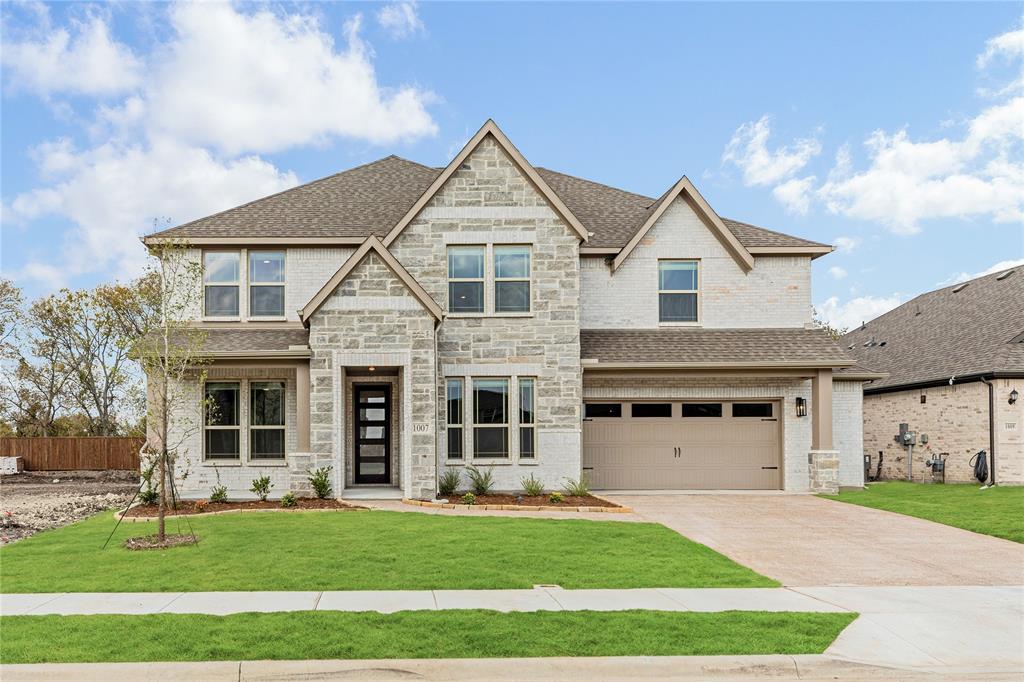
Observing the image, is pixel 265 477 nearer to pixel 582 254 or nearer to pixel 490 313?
pixel 490 313

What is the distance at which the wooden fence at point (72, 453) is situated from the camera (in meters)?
34.1

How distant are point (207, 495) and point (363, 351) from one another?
18.1 ft

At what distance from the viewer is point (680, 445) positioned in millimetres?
21281

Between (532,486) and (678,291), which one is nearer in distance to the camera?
(532,486)

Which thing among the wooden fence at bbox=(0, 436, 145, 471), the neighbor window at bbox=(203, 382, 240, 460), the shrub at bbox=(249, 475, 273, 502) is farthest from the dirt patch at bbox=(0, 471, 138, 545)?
the shrub at bbox=(249, 475, 273, 502)

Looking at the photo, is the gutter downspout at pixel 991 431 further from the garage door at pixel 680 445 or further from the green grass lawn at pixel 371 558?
the green grass lawn at pixel 371 558

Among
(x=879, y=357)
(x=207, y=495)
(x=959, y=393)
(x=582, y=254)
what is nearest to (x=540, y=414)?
(x=582, y=254)

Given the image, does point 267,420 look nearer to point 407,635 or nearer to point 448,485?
point 448,485

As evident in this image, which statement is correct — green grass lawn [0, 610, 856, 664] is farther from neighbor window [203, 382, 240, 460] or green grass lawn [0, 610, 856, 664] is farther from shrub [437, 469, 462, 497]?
neighbor window [203, 382, 240, 460]

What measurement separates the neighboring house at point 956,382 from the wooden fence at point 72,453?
30.3 m

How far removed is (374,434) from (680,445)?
26.4 ft

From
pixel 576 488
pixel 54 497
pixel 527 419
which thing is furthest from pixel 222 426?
pixel 576 488

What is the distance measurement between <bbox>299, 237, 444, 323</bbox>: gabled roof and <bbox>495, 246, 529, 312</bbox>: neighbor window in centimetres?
248

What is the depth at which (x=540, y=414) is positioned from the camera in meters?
19.9
